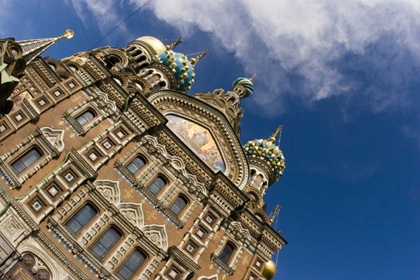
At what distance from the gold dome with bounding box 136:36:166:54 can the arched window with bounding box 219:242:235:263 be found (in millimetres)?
12032

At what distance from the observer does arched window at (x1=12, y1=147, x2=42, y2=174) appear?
12578 millimetres

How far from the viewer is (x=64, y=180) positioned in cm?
1302

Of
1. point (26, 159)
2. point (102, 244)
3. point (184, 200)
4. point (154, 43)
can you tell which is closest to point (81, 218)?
point (102, 244)

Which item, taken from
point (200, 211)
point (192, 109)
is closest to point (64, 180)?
point (200, 211)

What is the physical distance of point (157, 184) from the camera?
1527cm

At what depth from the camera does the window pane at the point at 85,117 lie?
1480 cm

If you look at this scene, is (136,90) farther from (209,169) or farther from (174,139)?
(209,169)

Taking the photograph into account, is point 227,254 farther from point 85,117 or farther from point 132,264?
point 85,117

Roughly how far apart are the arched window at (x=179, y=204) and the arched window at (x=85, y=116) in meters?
4.02

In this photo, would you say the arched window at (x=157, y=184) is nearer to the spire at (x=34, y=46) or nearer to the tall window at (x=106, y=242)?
the tall window at (x=106, y=242)

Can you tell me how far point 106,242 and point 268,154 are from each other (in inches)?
504

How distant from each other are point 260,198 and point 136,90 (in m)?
7.39

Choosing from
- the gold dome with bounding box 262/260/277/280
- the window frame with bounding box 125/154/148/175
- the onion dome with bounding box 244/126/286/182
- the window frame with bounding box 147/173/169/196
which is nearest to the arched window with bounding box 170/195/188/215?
the window frame with bounding box 147/173/169/196

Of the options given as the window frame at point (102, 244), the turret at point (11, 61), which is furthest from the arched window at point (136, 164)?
the turret at point (11, 61)
